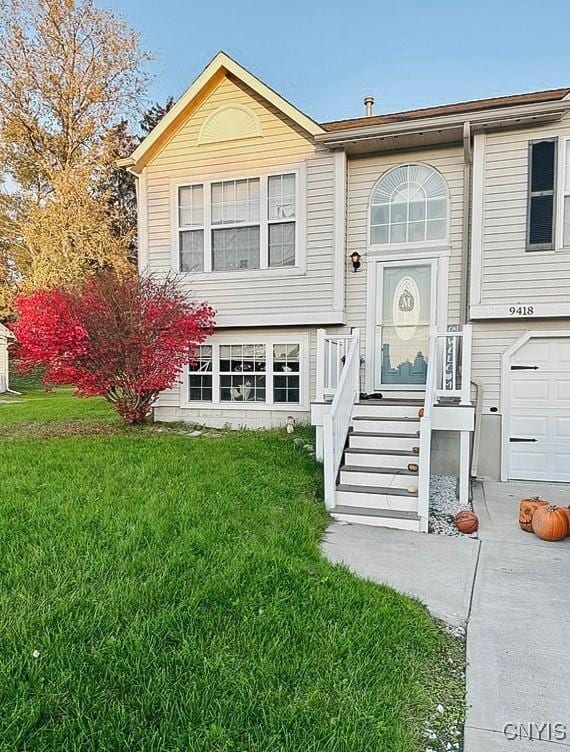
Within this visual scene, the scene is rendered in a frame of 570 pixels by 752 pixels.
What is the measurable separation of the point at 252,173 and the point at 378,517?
245 inches

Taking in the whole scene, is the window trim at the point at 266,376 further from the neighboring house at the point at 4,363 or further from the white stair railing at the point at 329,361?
the neighboring house at the point at 4,363

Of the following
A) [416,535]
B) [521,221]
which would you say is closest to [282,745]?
[416,535]

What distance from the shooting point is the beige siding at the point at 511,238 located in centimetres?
705

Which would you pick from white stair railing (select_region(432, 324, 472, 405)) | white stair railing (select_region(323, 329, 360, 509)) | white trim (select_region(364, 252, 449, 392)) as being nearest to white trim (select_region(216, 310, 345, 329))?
white trim (select_region(364, 252, 449, 392))

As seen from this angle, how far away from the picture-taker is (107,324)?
296 inches

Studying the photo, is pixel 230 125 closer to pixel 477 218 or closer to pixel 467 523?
pixel 477 218

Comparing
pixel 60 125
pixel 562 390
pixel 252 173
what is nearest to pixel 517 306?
pixel 562 390

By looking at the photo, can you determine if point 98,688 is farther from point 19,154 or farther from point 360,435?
point 19,154

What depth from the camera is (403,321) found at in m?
7.98

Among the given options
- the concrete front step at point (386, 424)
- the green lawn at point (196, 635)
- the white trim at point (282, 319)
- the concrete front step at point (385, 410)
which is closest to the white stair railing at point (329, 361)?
the concrete front step at point (385, 410)

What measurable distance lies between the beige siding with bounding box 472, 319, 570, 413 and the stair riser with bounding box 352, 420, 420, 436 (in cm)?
205

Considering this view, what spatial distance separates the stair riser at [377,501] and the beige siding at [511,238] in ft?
12.0

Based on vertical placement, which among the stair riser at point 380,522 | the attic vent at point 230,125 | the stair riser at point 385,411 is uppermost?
the attic vent at point 230,125

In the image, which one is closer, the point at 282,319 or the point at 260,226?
the point at 282,319
